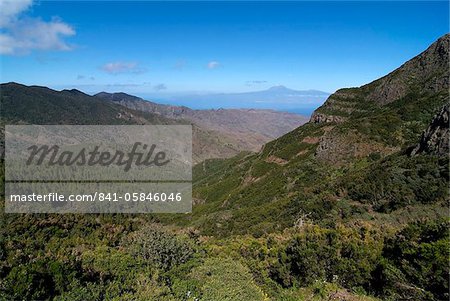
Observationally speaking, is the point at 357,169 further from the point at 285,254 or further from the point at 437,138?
the point at 285,254

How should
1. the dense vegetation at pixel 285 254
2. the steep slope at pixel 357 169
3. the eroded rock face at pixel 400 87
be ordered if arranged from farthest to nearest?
the eroded rock face at pixel 400 87 < the steep slope at pixel 357 169 < the dense vegetation at pixel 285 254

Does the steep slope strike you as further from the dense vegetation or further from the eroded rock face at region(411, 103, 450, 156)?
the eroded rock face at region(411, 103, 450, 156)

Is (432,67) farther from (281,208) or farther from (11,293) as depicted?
(11,293)

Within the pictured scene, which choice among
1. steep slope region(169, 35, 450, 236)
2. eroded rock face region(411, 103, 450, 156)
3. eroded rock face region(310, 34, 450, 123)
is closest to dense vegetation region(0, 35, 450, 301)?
steep slope region(169, 35, 450, 236)

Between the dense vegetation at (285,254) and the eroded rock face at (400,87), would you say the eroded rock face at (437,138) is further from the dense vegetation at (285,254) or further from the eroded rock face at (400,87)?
the eroded rock face at (400,87)

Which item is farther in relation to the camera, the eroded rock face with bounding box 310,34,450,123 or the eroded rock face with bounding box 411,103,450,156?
the eroded rock face with bounding box 310,34,450,123

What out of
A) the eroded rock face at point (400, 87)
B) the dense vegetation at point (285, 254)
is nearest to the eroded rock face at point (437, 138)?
the dense vegetation at point (285, 254)
